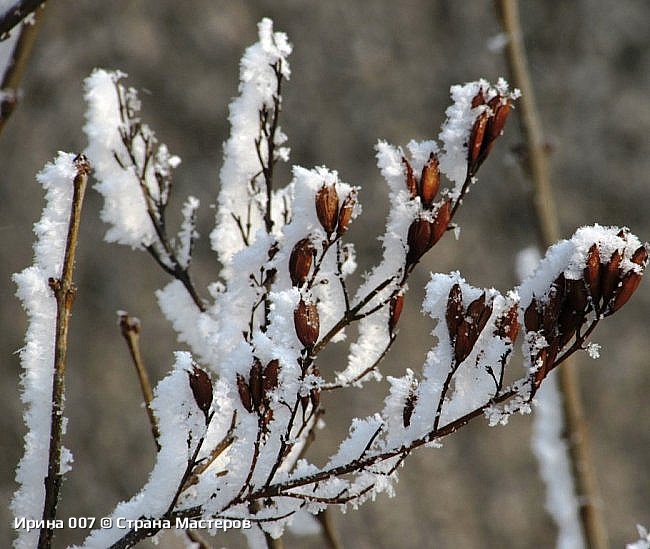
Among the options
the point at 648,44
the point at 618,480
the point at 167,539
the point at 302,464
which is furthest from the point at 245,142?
the point at 648,44

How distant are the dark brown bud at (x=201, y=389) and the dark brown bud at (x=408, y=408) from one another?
0.12m

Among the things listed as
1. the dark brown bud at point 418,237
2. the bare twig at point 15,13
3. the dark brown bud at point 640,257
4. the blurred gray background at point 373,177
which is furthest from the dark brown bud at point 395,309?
the blurred gray background at point 373,177

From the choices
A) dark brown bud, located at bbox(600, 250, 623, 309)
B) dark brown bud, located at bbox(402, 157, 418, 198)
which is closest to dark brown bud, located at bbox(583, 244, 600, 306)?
dark brown bud, located at bbox(600, 250, 623, 309)

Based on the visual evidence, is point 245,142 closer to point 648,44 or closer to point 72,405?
point 72,405

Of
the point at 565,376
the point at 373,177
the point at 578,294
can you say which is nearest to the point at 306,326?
the point at 578,294

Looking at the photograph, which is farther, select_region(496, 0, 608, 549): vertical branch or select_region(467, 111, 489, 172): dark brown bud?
select_region(496, 0, 608, 549): vertical branch

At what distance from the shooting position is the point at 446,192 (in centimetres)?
42

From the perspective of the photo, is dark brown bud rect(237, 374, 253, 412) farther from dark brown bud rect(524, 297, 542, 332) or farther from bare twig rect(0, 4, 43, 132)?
bare twig rect(0, 4, 43, 132)

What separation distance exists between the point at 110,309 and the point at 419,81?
1.34 m

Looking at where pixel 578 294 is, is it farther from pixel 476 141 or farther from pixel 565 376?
pixel 565 376

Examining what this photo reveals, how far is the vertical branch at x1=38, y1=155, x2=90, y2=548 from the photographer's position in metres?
0.40

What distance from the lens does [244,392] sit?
1.25 feet

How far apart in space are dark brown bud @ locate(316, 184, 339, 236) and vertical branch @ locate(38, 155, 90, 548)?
14cm

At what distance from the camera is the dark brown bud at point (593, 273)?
37 centimetres
